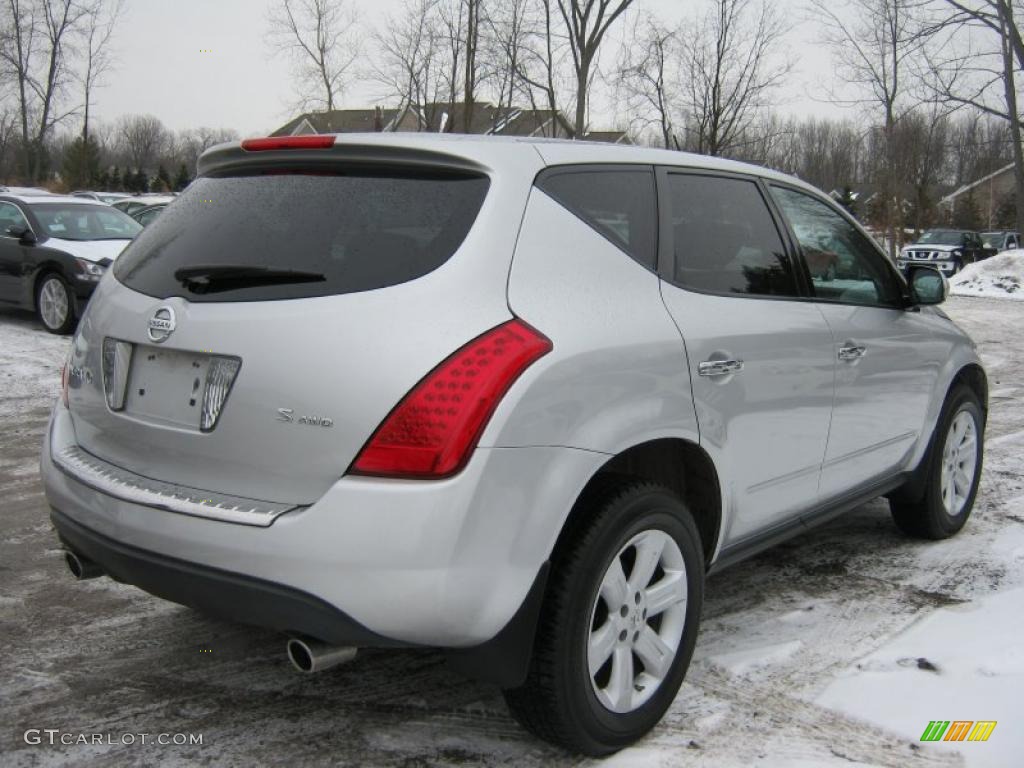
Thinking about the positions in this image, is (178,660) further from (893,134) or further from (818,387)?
(893,134)

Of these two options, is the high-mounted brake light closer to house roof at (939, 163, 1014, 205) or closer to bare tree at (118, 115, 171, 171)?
house roof at (939, 163, 1014, 205)

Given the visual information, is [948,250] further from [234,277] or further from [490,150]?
[234,277]

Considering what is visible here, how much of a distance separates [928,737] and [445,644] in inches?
61.3

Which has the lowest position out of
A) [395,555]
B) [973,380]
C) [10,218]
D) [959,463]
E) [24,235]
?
[959,463]

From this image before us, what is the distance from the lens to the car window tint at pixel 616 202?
9.23ft

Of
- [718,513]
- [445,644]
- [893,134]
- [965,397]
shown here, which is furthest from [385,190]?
[893,134]

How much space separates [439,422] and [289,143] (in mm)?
1097

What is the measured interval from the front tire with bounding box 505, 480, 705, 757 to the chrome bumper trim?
734 millimetres

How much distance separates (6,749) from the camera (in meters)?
2.76

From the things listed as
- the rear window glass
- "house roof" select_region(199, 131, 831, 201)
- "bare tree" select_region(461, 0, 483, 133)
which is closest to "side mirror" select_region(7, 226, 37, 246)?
"house roof" select_region(199, 131, 831, 201)

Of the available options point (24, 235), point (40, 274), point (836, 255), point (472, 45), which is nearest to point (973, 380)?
point (836, 255)

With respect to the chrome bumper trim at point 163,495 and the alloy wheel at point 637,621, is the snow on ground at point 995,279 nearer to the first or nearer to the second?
the alloy wheel at point 637,621

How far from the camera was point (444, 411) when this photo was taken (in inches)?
89.5

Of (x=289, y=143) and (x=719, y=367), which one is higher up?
(x=289, y=143)
